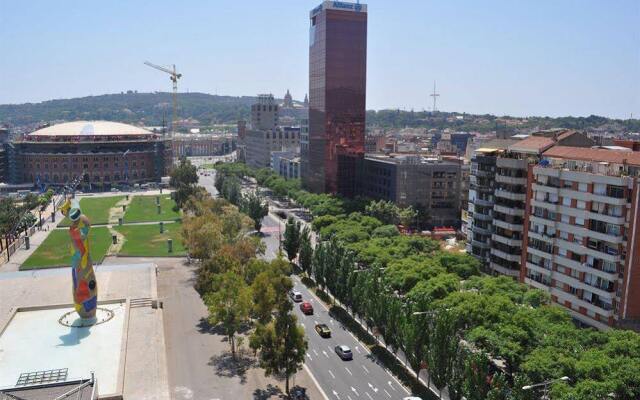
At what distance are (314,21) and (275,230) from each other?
68.4 m

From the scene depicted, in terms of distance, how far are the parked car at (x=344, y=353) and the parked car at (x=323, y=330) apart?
595 cm

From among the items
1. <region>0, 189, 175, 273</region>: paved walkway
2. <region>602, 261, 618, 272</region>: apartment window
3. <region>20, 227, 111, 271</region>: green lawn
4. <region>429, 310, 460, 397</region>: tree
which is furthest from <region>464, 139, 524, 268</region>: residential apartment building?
<region>0, 189, 175, 273</region>: paved walkway

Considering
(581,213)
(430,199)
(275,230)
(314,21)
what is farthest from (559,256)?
(314,21)

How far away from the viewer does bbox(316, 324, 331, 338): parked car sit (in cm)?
7812

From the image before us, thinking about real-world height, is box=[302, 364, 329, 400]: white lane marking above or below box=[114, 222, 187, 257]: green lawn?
above

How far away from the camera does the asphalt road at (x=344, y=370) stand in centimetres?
6238

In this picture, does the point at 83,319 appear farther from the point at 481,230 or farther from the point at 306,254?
the point at 481,230

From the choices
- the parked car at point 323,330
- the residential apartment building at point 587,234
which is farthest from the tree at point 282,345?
the residential apartment building at point 587,234

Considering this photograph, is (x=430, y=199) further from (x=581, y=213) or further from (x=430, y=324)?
(x=430, y=324)

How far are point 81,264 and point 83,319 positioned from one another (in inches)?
307

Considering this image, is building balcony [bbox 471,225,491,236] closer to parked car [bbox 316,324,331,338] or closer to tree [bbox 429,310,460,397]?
parked car [bbox 316,324,331,338]

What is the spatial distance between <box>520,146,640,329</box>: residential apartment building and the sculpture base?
63.8 meters

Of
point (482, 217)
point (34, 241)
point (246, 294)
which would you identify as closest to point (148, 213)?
point (34, 241)

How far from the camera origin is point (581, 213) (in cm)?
8069
